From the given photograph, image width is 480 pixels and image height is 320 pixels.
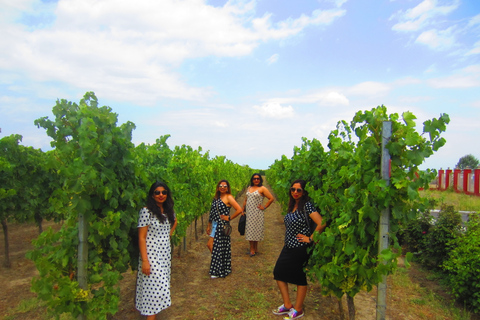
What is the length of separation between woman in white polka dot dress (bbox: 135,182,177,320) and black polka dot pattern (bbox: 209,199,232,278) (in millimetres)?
2098

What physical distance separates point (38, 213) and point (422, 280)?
352 inches

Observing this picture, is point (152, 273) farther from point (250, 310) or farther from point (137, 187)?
point (250, 310)

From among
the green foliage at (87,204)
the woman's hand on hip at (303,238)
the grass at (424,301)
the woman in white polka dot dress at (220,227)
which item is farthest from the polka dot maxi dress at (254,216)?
the green foliage at (87,204)

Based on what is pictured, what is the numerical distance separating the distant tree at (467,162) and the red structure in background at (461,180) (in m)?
30.1

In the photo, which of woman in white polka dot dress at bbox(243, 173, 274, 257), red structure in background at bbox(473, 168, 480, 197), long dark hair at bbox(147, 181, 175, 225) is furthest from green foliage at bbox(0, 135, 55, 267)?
red structure in background at bbox(473, 168, 480, 197)

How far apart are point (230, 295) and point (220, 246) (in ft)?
2.86

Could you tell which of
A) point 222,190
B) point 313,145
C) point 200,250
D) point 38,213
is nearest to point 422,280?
point 313,145

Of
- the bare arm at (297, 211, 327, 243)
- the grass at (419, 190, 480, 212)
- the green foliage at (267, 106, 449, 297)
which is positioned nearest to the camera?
the green foliage at (267, 106, 449, 297)

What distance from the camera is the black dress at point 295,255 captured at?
4098mm

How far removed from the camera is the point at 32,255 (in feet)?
9.68

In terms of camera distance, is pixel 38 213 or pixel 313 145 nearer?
pixel 313 145

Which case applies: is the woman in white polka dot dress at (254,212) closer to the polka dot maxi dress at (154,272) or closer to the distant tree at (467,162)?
the polka dot maxi dress at (154,272)

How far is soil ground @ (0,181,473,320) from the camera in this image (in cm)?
461

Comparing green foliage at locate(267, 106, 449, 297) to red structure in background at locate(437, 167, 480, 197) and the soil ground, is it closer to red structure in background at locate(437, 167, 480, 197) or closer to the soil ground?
the soil ground
